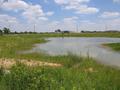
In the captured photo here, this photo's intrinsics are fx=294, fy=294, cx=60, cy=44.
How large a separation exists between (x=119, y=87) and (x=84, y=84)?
55.1 inches

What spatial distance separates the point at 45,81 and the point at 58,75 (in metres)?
4.02

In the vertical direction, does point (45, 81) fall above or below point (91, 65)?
above

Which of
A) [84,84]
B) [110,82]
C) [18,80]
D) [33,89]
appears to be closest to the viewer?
[33,89]

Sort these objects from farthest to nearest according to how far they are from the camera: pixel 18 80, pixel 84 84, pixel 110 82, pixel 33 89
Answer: pixel 110 82 < pixel 84 84 < pixel 18 80 < pixel 33 89

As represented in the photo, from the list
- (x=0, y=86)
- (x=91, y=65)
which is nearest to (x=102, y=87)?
(x=0, y=86)

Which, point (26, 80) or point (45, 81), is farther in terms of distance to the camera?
point (26, 80)

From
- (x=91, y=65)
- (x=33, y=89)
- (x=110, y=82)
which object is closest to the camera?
(x=33, y=89)

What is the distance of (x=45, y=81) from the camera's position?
9.18m

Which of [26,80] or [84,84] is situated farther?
[84,84]

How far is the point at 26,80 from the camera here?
32.2ft

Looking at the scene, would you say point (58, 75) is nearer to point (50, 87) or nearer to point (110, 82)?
point (110, 82)

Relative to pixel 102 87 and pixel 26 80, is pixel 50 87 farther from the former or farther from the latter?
pixel 102 87

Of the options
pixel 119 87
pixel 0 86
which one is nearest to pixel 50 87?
pixel 0 86

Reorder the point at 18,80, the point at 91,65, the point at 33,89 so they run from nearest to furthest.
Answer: the point at 33,89
the point at 18,80
the point at 91,65
